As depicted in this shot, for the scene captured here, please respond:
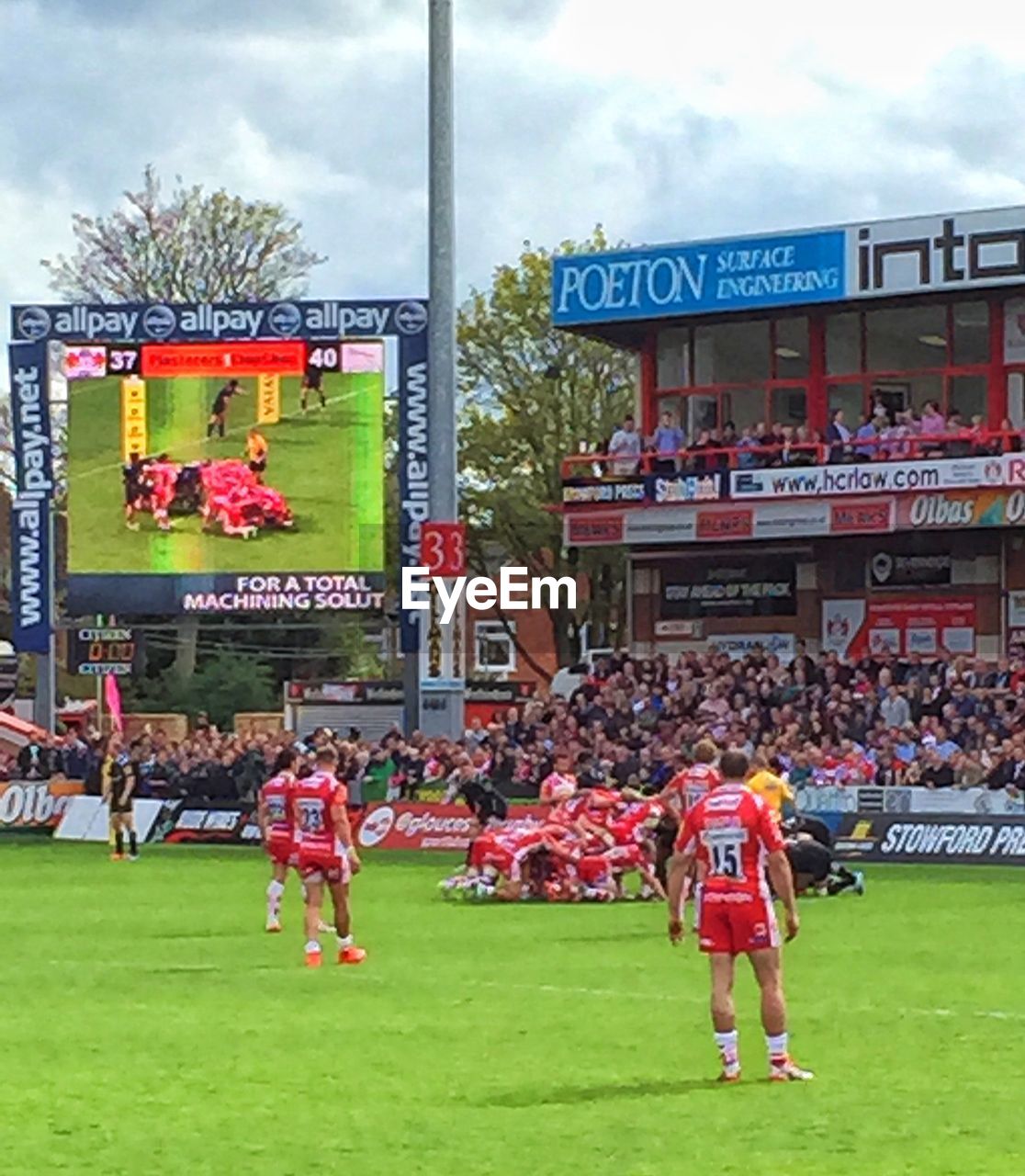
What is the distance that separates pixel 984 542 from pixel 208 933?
25582mm

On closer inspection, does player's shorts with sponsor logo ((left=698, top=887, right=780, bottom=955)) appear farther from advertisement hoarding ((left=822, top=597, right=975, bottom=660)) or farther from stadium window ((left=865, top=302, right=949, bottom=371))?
stadium window ((left=865, top=302, right=949, bottom=371))

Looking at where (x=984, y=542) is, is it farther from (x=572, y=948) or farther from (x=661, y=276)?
(x=572, y=948)

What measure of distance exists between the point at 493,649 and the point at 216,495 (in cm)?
3804

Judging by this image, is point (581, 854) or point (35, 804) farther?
point (35, 804)

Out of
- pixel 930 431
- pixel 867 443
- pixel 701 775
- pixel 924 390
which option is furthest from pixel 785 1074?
pixel 924 390

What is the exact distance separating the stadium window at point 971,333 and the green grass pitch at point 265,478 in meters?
A: 11.6

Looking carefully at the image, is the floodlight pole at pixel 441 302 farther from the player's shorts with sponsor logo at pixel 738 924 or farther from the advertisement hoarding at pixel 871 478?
the player's shorts with sponsor logo at pixel 738 924

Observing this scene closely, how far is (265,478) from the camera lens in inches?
1816

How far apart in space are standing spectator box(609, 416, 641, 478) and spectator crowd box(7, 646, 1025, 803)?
13.0 ft

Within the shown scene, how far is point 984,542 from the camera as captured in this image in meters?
48.0

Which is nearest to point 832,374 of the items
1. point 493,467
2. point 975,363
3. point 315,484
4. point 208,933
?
point 975,363

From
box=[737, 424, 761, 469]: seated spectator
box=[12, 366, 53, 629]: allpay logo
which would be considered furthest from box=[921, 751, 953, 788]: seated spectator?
box=[12, 366, 53, 629]: allpay logo

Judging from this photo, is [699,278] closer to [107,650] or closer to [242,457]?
[242,457]

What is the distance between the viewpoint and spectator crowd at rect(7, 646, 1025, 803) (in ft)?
127
